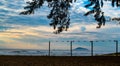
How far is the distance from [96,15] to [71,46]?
695 inches

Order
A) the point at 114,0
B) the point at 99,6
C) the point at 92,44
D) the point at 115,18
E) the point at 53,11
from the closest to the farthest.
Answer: the point at 114,0, the point at 99,6, the point at 53,11, the point at 115,18, the point at 92,44

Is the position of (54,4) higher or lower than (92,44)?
higher

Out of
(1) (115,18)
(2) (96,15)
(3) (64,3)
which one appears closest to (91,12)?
(2) (96,15)

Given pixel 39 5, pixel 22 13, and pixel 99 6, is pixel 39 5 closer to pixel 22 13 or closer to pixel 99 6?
pixel 22 13

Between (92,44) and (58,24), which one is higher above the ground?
(58,24)

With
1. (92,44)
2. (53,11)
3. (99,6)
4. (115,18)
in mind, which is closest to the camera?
(99,6)

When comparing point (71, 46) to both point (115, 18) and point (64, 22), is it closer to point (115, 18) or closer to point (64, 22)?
point (115, 18)

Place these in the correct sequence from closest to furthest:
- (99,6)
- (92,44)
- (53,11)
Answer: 1. (99,6)
2. (53,11)
3. (92,44)

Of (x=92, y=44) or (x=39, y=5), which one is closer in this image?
(x=39, y=5)

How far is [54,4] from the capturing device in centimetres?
2853

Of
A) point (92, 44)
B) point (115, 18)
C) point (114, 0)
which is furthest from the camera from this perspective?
point (92, 44)

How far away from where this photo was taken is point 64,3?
28297mm

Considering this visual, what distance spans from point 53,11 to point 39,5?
4.87ft

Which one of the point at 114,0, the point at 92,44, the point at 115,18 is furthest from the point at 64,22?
the point at 92,44
